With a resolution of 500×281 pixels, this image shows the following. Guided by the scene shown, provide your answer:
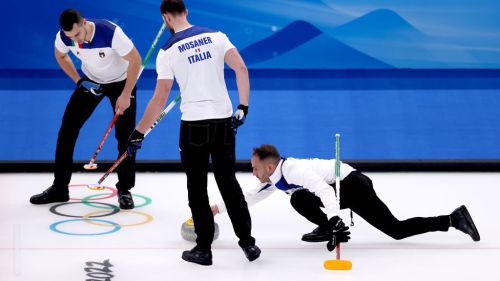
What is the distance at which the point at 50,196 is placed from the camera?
6344 millimetres

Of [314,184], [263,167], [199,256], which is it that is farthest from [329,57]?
[199,256]

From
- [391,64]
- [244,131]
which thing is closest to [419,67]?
[391,64]

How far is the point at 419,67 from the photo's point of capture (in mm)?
9023

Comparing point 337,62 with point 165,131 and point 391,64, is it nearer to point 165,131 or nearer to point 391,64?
point 391,64

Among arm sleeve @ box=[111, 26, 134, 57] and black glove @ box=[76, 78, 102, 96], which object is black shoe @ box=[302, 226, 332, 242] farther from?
black glove @ box=[76, 78, 102, 96]

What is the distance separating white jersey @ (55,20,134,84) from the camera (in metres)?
5.97

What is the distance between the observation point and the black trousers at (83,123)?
623 cm

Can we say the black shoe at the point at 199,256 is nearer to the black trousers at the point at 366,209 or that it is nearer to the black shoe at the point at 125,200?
the black trousers at the point at 366,209

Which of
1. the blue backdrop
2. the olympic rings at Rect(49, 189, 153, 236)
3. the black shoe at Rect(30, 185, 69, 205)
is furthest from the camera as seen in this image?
the blue backdrop

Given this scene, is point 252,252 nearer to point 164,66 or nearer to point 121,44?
point 164,66

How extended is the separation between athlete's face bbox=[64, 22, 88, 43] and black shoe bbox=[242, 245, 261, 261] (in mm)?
2101

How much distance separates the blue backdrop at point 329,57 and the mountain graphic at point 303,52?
0.01 meters

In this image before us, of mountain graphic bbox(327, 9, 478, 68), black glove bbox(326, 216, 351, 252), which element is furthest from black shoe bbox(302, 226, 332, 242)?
mountain graphic bbox(327, 9, 478, 68)

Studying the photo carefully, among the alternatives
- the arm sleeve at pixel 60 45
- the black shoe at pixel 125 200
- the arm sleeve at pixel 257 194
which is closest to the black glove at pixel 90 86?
the arm sleeve at pixel 60 45
